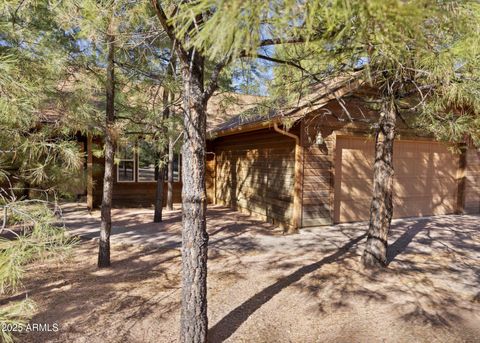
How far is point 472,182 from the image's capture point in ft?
34.0

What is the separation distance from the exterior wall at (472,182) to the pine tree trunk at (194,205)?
34.1 feet

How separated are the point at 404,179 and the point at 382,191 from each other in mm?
4906

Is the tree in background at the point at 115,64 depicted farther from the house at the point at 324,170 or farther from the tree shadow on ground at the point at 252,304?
the tree shadow on ground at the point at 252,304

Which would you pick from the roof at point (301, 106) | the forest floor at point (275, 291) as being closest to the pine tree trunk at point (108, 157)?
the forest floor at point (275, 291)

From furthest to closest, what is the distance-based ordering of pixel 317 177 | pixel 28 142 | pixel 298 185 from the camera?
pixel 317 177 < pixel 298 185 < pixel 28 142

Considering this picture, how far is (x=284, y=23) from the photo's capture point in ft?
5.48

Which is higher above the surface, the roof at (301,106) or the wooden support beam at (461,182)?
the roof at (301,106)

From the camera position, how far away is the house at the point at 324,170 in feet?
24.6

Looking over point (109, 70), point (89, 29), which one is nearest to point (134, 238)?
point (109, 70)

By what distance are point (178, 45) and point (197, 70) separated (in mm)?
260

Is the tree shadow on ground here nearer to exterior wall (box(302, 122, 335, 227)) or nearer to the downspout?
the downspout

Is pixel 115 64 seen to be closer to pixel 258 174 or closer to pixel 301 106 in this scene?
pixel 301 106

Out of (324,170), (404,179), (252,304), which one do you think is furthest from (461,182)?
(252,304)

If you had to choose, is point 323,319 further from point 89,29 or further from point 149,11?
point 149,11
